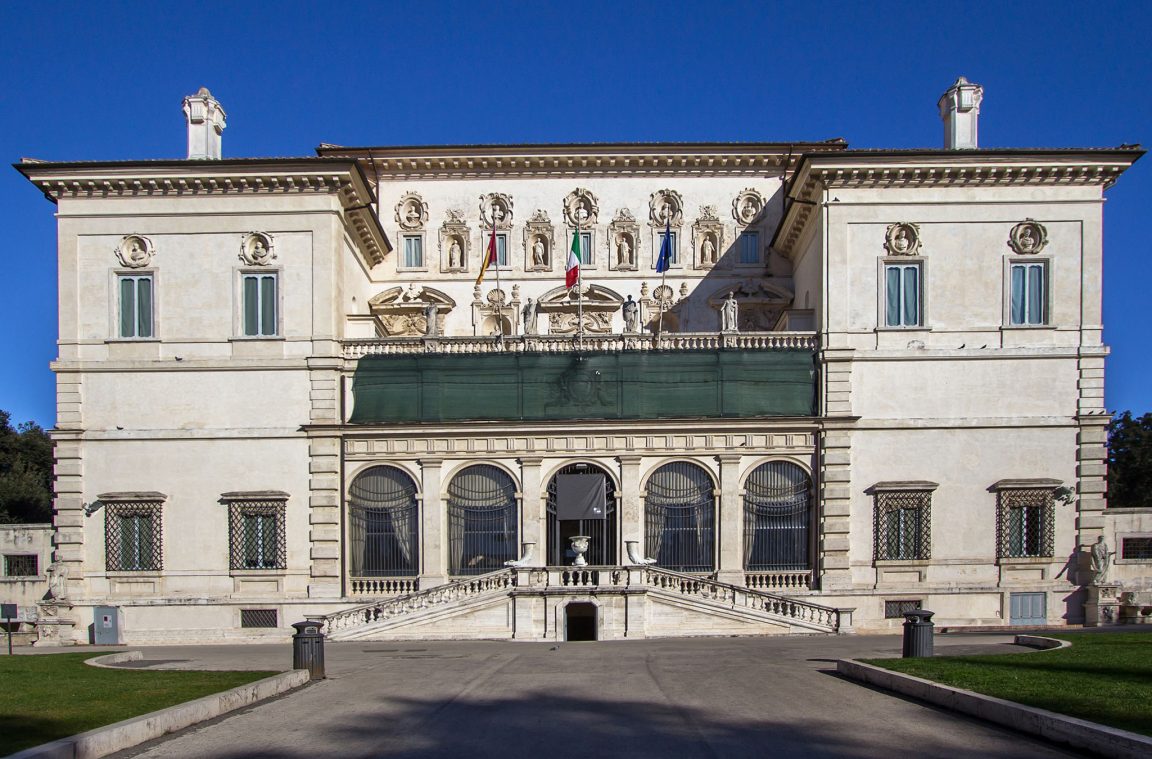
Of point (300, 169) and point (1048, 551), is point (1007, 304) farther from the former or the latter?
point (300, 169)

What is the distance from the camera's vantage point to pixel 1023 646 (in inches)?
910

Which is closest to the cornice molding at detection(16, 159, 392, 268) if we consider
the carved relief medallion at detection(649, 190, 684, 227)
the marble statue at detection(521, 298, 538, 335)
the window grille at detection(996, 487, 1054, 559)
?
the marble statue at detection(521, 298, 538, 335)

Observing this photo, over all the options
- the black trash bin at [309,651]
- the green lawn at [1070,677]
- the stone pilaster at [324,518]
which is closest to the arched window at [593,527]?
the stone pilaster at [324,518]

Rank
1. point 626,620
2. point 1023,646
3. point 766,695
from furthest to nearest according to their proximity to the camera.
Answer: point 626,620 → point 1023,646 → point 766,695

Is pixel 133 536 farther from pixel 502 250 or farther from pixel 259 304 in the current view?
pixel 502 250

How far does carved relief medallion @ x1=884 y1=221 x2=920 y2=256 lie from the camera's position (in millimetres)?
32906

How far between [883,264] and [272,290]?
2012cm

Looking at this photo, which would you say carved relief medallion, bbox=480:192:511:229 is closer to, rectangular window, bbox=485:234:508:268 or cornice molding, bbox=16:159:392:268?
rectangular window, bbox=485:234:508:268

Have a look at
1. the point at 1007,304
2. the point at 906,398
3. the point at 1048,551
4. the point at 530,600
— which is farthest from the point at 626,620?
the point at 1007,304

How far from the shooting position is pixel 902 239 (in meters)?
32.9

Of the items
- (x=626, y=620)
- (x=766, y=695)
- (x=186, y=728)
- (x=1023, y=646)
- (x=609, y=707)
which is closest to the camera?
(x=186, y=728)

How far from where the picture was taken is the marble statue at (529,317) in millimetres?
36812

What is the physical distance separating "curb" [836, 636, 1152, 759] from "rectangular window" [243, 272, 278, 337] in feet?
74.8

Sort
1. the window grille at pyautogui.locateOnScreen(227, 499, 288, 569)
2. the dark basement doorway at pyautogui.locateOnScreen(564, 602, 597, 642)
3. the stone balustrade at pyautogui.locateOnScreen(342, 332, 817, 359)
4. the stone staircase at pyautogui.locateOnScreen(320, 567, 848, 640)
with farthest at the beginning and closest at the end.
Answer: the stone balustrade at pyautogui.locateOnScreen(342, 332, 817, 359)
the window grille at pyautogui.locateOnScreen(227, 499, 288, 569)
the dark basement doorway at pyautogui.locateOnScreen(564, 602, 597, 642)
the stone staircase at pyautogui.locateOnScreen(320, 567, 848, 640)
